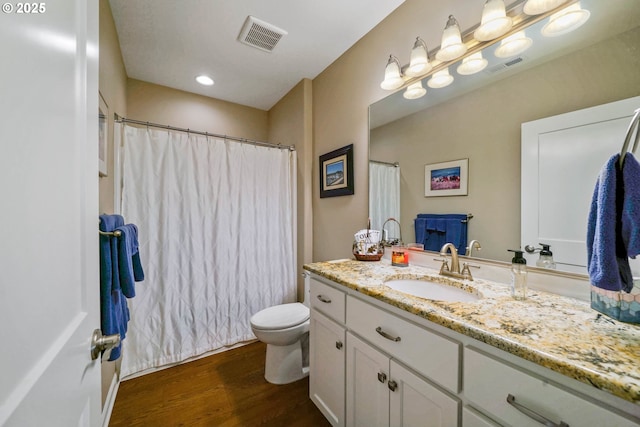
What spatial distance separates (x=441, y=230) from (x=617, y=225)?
72 cm

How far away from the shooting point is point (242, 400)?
1.61 m

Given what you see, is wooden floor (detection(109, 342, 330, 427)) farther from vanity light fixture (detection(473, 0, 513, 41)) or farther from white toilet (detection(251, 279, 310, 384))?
vanity light fixture (detection(473, 0, 513, 41))

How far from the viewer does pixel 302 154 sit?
2.46 meters

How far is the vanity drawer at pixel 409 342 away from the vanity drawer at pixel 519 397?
0.16ft

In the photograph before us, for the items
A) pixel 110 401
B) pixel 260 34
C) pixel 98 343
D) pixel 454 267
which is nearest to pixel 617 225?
pixel 454 267

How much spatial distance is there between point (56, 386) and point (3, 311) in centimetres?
22

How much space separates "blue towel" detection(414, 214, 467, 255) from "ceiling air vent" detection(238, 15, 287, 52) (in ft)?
5.28

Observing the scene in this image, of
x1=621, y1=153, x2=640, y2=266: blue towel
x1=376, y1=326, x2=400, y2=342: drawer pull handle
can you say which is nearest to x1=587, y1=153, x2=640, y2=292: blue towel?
x1=621, y1=153, x2=640, y2=266: blue towel

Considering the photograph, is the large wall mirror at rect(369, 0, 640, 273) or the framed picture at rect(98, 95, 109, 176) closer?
the large wall mirror at rect(369, 0, 640, 273)

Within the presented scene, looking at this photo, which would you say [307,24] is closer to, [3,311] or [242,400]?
[3,311]

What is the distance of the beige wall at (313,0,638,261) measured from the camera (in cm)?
97

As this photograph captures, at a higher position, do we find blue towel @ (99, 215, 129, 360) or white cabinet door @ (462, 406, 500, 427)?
blue towel @ (99, 215, 129, 360)

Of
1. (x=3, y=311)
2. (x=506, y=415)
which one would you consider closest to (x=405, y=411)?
(x=506, y=415)

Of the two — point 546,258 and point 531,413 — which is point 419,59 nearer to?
point 546,258
